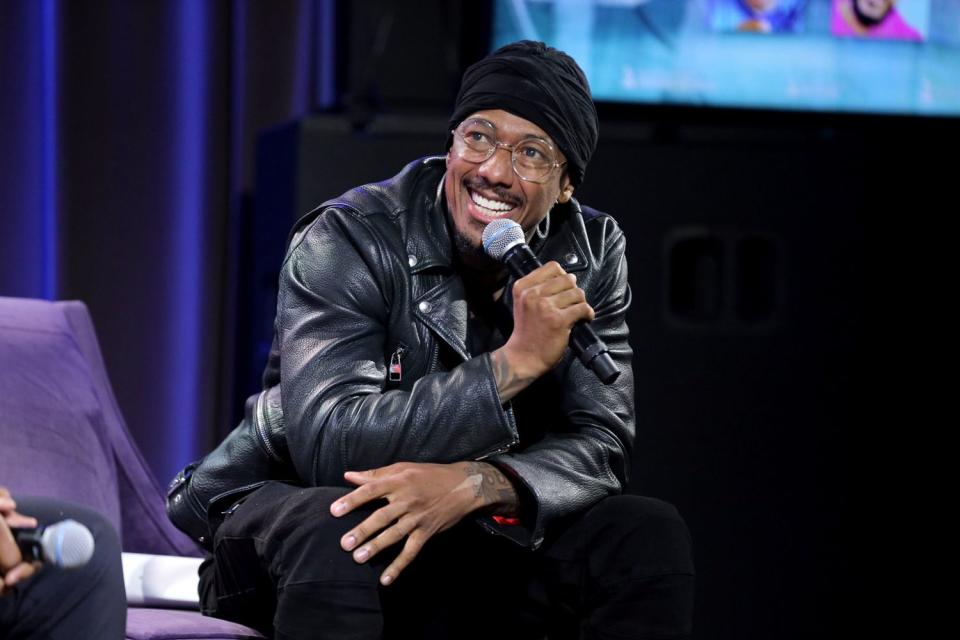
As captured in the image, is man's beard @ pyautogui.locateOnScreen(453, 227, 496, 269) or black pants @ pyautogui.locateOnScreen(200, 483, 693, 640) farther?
man's beard @ pyautogui.locateOnScreen(453, 227, 496, 269)

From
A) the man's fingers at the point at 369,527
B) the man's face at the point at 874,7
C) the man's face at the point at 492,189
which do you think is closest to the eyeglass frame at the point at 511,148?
the man's face at the point at 492,189

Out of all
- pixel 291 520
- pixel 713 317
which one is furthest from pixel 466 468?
pixel 713 317

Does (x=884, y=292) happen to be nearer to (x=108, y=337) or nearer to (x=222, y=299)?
(x=222, y=299)

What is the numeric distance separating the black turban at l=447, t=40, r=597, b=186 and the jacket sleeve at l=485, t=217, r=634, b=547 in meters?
0.18

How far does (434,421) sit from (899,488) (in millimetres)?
1634

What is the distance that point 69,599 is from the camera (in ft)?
4.89

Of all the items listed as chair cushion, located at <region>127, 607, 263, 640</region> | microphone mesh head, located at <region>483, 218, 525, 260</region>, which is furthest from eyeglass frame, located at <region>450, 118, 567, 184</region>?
chair cushion, located at <region>127, 607, 263, 640</region>

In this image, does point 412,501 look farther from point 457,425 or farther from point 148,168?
point 148,168

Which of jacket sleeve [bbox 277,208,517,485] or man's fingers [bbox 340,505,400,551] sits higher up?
jacket sleeve [bbox 277,208,517,485]

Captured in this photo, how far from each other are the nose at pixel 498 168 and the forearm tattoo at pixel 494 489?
0.39 meters

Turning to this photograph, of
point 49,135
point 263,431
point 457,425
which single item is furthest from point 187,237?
point 457,425

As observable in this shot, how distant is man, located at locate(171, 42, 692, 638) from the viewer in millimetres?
1608

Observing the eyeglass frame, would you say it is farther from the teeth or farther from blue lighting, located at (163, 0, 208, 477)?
blue lighting, located at (163, 0, 208, 477)

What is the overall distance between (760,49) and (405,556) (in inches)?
71.3
